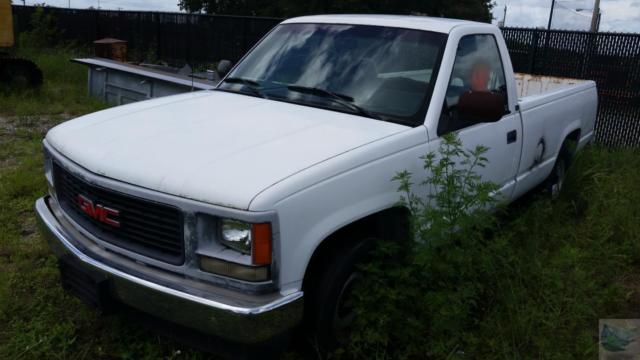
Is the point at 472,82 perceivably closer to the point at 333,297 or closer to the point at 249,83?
the point at 249,83

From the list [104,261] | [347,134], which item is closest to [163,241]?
[104,261]

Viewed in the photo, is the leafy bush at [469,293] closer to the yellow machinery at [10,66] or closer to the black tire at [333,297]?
the black tire at [333,297]

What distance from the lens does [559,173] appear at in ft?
19.6

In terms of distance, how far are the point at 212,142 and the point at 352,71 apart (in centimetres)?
121

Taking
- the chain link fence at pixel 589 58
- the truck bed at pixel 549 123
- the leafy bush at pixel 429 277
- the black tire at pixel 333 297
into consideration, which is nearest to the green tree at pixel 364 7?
the chain link fence at pixel 589 58

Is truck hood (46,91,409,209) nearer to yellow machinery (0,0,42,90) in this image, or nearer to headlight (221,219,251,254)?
headlight (221,219,251,254)

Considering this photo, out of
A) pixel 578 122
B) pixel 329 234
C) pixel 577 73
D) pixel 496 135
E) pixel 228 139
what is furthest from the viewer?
pixel 577 73

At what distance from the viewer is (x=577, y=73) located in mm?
9453

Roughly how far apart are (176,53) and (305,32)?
11096 millimetres

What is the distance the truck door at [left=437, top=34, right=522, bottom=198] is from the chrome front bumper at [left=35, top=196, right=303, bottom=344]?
1609 millimetres

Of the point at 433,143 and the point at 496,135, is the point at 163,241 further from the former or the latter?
the point at 496,135

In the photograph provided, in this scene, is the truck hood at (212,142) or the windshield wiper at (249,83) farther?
the windshield wiper at (249,83)

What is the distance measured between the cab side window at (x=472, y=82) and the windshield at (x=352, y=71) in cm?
19

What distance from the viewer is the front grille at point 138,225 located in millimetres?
2637
